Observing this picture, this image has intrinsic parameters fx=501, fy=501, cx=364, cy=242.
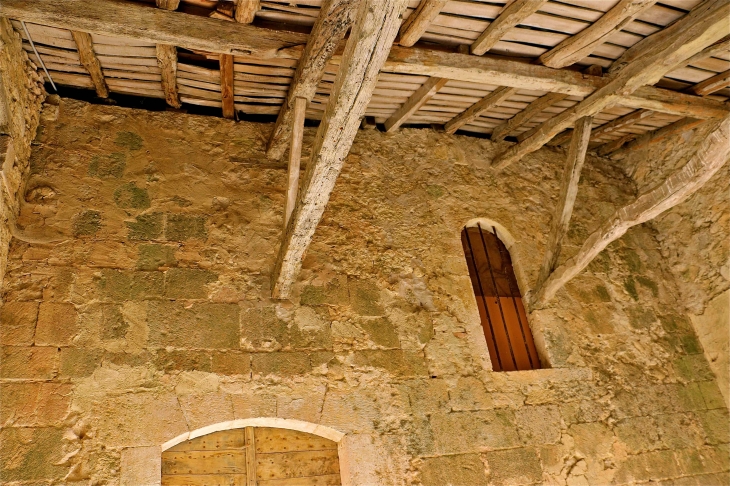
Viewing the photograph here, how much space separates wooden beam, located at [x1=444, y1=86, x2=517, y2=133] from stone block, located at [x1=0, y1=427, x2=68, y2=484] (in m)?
3.10

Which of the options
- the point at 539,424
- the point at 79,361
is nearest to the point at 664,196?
the point at 539,424

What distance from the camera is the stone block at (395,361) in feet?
9.53

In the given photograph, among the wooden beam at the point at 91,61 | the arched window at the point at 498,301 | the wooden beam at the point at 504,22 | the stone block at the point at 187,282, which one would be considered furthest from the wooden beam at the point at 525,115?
the wooden beam at the point at 91,61

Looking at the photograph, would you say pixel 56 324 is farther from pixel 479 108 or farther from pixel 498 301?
pixel 479 108

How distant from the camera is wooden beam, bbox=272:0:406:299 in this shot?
1.77 meters

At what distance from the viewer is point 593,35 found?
274cm

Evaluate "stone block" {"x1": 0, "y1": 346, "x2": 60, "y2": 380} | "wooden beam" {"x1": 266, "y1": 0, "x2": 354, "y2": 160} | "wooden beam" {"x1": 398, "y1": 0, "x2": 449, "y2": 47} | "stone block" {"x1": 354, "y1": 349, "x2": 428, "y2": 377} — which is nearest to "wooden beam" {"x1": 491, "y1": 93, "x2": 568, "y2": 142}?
"wooden beam" {"x1": 398, "y1": 0, "x2": 449, "y2": 47}

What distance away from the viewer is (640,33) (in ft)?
9.57

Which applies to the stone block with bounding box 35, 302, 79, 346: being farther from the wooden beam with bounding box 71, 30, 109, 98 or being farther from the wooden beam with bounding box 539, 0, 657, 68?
the wooden beam with bounding box 539, 0, 657, 68

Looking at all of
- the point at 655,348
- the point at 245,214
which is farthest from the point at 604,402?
the point at 245,214

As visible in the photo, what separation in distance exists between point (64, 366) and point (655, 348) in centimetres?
380

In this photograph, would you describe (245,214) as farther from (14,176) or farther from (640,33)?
(640,33)

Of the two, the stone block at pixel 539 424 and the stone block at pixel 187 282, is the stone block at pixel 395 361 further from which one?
the stone block at pixel 187 282

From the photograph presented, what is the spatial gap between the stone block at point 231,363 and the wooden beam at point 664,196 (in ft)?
6.56
